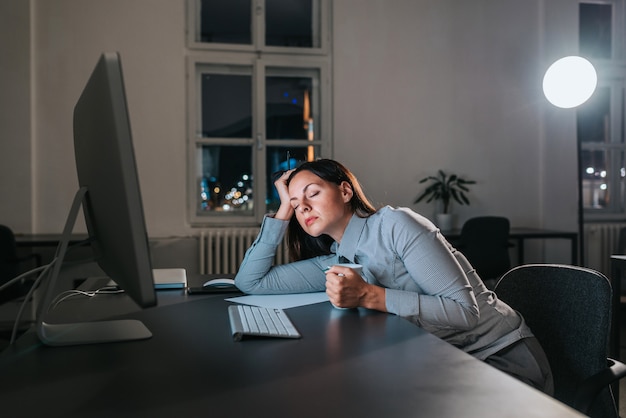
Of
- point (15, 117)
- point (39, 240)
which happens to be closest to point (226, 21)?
point (15, 117)

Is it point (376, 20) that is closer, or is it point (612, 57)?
point (376, 20)

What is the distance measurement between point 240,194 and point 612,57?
3.75 m

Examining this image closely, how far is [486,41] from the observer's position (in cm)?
521

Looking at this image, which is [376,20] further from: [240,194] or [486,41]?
[240,194]

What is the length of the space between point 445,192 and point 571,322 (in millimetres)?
3451

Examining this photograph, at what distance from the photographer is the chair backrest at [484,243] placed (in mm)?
4281

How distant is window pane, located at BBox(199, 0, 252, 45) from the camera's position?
15.8 feet

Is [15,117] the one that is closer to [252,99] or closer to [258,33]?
[252,99]

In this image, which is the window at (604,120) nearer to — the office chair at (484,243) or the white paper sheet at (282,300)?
the office chair at (484,243)

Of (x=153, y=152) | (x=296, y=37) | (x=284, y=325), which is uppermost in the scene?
(x=296, y=37)

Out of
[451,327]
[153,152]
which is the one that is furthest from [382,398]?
[153,152]

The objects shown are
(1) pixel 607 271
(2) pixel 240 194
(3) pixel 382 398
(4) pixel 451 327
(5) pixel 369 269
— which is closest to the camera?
(3) pixel 382 398

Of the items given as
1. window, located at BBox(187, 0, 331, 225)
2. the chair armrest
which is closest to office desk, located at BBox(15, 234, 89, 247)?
window, located at BBox(187, 0, 331, 225)

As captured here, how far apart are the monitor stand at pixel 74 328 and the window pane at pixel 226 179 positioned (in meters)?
3.67
